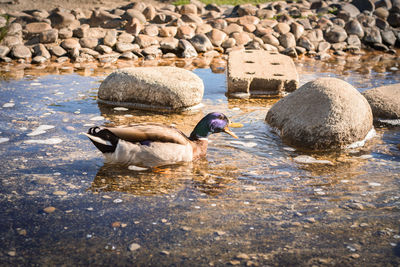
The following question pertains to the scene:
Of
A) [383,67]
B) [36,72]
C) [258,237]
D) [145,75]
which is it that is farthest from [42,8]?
[258,237]

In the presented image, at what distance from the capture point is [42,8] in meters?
14.0

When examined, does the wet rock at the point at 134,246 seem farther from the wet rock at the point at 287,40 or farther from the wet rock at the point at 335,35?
the wet rock at the point at 335,35

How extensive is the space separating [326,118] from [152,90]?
8.79 ft

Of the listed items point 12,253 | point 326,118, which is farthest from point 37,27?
point 12,253

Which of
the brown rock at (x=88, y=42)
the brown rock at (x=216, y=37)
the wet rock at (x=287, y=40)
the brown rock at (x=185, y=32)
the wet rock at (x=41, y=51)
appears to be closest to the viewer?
the wet rock at (x=41, y=51)

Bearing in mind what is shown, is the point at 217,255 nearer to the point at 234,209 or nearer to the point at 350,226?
the point at 234,209

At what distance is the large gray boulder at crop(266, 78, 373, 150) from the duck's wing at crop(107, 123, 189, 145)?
1.64 metres

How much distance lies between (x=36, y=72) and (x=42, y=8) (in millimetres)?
5732

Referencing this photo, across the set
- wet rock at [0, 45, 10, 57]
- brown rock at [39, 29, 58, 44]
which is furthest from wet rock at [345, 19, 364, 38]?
wet rock at [0, 45, 10, 57]

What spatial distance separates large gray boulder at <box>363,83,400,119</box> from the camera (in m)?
6.26

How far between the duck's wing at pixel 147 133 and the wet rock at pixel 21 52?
696 cm

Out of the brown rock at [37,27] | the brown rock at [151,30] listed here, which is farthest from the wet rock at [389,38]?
the brown rock at [37,27]

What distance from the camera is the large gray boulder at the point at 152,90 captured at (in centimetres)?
666

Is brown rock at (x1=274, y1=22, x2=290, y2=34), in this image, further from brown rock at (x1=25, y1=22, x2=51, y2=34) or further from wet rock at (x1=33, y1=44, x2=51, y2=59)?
wet rock at (x1=33, y1=44, x2=51, y2=59)
